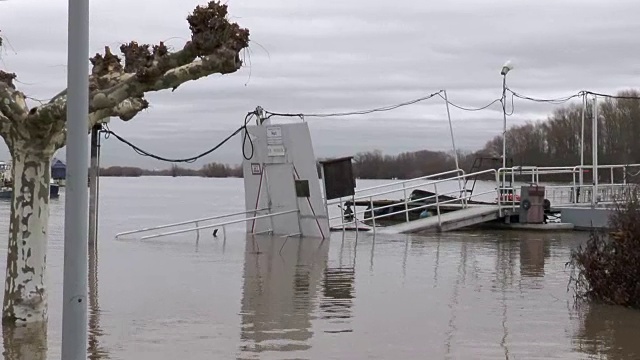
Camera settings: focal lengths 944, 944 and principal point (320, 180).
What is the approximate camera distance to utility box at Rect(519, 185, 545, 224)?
25391 millimetres

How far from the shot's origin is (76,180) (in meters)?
5.17

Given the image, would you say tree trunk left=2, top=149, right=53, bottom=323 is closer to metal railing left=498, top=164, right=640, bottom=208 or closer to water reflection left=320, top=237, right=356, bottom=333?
water reflection left=320, top=237, right=356, bottom=333

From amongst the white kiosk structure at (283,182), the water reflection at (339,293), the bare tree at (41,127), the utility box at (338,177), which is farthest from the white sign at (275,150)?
the bare tree at (41,127)

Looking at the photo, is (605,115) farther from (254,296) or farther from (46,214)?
(46,214)

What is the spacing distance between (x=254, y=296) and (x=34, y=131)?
4.21 metres

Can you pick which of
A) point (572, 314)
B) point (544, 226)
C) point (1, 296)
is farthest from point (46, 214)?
point (544, 226)

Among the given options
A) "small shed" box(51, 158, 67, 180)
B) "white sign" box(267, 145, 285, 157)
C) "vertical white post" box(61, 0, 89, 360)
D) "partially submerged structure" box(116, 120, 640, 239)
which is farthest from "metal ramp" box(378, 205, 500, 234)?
"small shed" box(51, 158, 67, 180)

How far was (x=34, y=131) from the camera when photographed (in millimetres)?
8930

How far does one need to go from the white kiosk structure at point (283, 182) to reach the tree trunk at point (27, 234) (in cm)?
1259

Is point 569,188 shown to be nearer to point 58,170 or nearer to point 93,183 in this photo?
point 93,183

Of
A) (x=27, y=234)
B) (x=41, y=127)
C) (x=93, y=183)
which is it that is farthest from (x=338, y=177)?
(x=41, y=127)

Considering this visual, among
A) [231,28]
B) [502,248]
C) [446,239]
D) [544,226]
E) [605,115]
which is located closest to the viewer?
[231,28]

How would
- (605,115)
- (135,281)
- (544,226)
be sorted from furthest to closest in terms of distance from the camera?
(605,115)
(544,226)
(135,281)

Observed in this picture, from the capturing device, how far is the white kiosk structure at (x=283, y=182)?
71.6 ft
